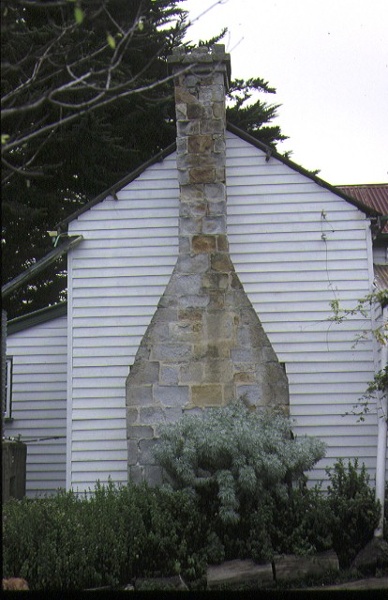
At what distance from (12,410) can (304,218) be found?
6.58 meters

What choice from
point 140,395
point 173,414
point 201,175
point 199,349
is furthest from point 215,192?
point 173,414

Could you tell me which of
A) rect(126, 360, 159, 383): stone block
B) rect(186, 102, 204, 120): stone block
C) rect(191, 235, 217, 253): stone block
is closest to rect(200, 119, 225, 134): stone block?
rect(186, 102, 204, 120): stone block

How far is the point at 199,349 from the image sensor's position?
11.5 meters

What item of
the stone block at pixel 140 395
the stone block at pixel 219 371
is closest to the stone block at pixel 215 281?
the stone block at pixel 219 371

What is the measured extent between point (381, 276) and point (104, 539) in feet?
23.4

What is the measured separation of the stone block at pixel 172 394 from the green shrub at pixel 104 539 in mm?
1644

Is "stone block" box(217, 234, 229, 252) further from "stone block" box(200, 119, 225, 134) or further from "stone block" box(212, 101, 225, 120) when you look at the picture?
"stone block" box(212, 101, 225, 120)

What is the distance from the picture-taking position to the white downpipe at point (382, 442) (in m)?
10.5

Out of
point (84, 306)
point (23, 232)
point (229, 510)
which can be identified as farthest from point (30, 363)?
point (229, 510)

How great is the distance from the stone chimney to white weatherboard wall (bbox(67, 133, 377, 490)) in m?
1.30

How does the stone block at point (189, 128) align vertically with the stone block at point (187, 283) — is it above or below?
above

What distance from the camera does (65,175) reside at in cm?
1952

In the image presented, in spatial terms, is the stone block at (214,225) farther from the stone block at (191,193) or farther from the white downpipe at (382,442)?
the white downpipe at (382,442)

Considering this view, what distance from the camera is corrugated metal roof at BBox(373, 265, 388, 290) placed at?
13.0 m
